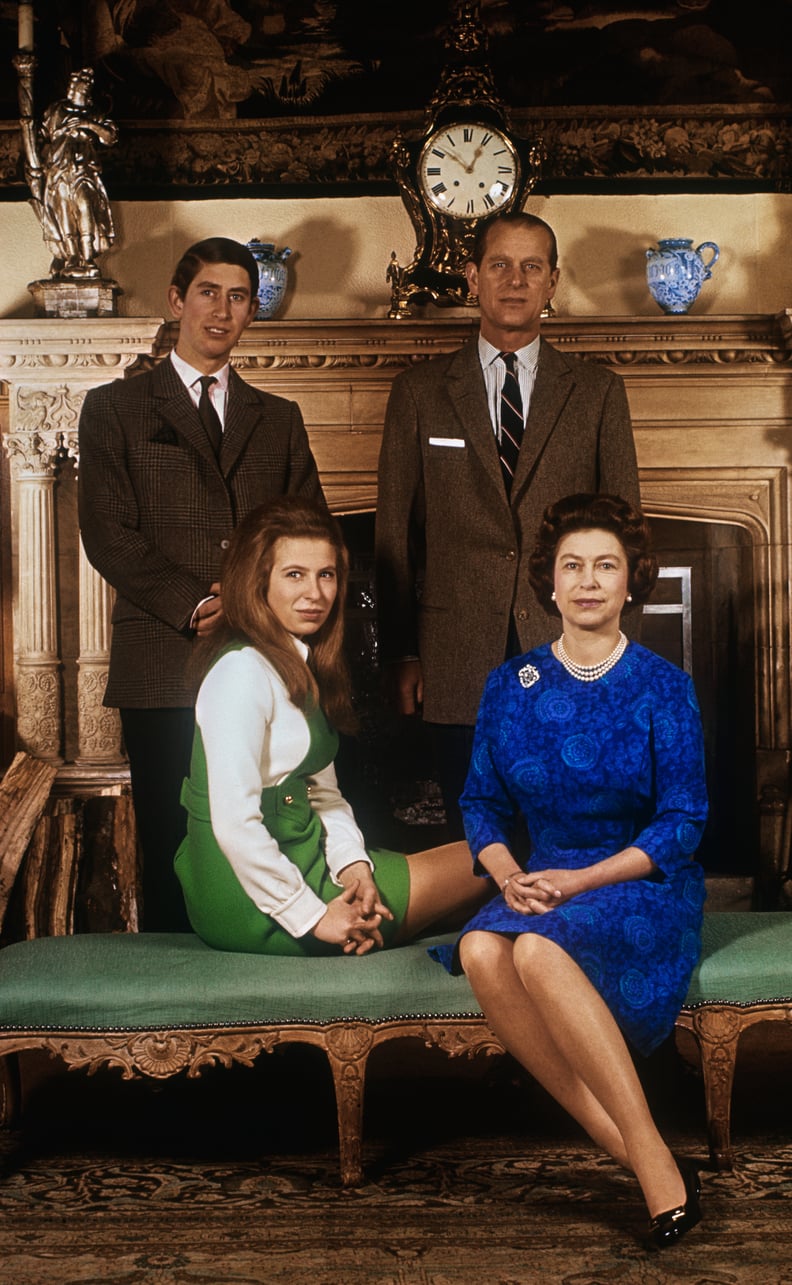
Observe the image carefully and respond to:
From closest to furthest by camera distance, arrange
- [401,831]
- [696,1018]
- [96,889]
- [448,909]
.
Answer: [696,1018] < [448,909] < [96,889] < [401,831]

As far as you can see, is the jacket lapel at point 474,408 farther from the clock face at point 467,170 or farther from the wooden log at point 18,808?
the wooden log at point 18,808

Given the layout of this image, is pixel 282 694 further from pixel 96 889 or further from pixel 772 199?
pixel 772 199

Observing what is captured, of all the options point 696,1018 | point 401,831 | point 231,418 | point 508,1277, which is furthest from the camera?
point 401,831

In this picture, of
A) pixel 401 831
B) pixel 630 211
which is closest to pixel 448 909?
pixel 401 831

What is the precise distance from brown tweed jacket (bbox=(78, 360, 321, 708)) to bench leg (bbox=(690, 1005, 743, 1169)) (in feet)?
4.22

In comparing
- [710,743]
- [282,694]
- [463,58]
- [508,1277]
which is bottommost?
[508,1277]

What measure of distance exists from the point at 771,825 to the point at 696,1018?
2200 millimetres

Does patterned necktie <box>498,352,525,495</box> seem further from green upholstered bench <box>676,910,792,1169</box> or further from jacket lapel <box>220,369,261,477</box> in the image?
green upholstered bench <box>676,910,792,1169</box>

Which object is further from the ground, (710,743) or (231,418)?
(231,418)

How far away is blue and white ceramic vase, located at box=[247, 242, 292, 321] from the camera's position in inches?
177

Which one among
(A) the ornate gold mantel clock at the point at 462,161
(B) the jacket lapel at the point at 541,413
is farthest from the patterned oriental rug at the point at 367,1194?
(A) the ornate gold mantel clock at the point at 462,161

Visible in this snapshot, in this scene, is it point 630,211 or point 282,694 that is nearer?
point 282,694

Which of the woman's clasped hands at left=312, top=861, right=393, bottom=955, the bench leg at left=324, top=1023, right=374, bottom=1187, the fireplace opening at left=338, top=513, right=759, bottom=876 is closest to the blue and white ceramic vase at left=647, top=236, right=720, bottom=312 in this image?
the fireplace opening at left=338, top=513, right=759, bottom=876

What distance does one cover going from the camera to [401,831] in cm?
497
